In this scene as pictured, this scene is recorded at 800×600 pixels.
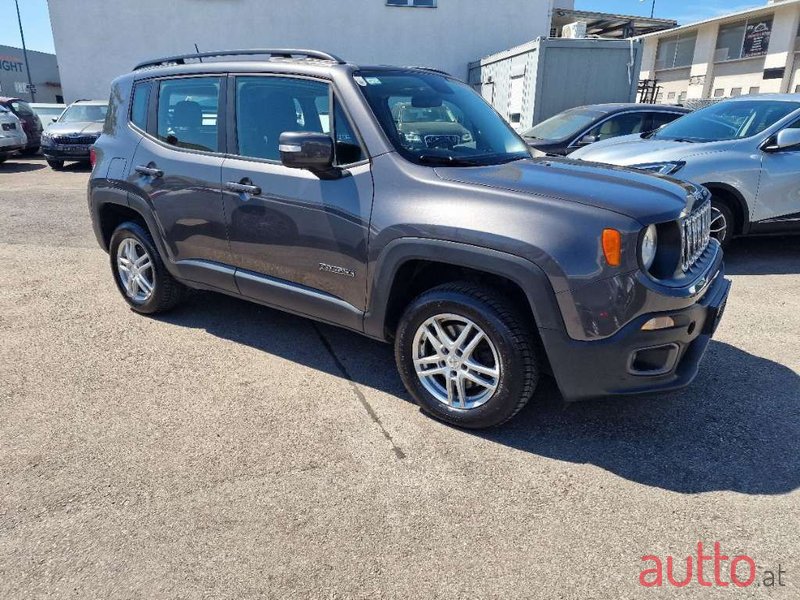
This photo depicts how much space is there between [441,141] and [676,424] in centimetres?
208

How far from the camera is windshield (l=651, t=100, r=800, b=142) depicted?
6.20m

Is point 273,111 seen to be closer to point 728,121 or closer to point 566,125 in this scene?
point 728,121

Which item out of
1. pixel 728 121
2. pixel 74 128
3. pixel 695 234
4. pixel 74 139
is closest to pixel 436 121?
pixel 695 234

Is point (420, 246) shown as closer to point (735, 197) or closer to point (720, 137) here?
point (735, 197)

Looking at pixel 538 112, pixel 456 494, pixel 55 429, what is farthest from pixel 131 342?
pixel 538 112

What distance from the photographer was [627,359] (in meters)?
2.65

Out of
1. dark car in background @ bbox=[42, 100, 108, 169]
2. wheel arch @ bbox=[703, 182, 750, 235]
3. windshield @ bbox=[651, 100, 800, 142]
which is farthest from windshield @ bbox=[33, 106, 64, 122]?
wheel arch @ bbox=[703, 182, 750, 235]

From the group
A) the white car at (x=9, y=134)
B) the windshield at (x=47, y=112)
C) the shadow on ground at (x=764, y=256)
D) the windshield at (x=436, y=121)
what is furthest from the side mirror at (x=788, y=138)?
the windshield at (x=47, y=112)

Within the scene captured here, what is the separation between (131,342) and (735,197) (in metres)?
5.89

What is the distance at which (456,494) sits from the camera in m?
2.61

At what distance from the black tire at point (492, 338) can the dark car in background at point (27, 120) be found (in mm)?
17611

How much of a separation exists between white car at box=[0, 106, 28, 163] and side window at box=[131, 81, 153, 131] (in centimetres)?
1327

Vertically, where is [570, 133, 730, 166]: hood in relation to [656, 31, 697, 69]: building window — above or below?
below

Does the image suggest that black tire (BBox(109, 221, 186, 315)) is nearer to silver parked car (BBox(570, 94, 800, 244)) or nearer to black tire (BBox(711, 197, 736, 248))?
silver parked car (BBox(570, 94, 800, 244))
